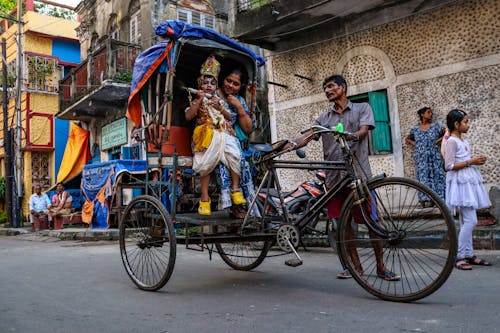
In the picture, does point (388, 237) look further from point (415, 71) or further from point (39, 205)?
point (39, 205)

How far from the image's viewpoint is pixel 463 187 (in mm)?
4805

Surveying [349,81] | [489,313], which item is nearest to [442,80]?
[349,81]

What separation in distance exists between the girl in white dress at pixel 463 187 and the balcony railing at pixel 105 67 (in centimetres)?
1074

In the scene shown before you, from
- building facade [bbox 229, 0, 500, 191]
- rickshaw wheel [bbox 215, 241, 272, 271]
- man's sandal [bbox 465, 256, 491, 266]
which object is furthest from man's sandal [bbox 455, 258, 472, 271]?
building facade [bbox 229, 0, 500, 191]

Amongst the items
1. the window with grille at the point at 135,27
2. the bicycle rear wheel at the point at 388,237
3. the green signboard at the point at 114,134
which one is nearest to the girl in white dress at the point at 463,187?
the bicycle rear wheel at the point at 388,237

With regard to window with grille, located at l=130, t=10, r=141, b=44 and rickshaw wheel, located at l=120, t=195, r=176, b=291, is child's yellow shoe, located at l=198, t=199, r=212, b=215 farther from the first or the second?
window with grille, located at l=130, t=10, r=141, b=44

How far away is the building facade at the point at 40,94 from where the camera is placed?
1883 cm

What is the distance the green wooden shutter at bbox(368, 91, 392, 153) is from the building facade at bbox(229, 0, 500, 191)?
0.02 meters

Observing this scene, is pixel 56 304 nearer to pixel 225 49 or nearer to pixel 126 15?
pixel 225 49

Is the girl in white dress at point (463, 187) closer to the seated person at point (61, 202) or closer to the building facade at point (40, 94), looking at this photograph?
the seated person at point (61, 202)

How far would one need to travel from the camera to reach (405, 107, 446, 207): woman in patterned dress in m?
7.84

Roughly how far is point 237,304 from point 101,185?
9.06m

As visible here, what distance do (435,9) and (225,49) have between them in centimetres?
524

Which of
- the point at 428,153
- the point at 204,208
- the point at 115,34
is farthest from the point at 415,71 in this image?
the point at 115,34
